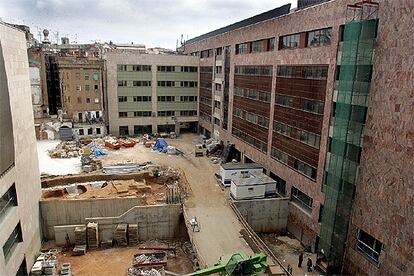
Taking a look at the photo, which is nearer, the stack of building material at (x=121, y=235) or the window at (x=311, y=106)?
the window at (x=311, y=106)

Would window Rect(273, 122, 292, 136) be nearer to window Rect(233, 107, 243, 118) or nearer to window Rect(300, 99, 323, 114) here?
window Rect(300, 99, 323, 114)

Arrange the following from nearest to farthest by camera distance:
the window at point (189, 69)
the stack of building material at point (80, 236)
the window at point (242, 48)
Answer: the stack of building material at point (80, 236) < the window at point (242, 48) < the window at point (189, 69)

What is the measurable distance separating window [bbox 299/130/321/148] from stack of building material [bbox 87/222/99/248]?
2164 centimetres

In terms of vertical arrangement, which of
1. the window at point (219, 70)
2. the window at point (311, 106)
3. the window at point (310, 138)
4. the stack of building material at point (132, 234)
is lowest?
the stack of building material at point (132, 234)

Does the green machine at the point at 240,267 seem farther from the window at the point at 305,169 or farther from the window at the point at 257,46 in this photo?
the window at the point at 257,46

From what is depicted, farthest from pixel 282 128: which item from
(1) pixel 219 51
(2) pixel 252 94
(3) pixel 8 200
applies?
(3) pixel 8 200

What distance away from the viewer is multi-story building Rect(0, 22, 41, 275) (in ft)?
73.0

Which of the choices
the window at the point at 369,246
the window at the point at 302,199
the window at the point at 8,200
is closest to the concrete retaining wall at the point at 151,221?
the window at the point at 8,200

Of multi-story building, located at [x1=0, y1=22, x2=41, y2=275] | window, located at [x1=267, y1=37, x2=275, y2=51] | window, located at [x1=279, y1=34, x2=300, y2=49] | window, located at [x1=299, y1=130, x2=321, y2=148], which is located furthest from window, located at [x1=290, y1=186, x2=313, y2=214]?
multi-story building, located at [x1=0, y1=22, x2=41, y2=275]

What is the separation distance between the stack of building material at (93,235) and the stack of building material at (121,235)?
1869mm

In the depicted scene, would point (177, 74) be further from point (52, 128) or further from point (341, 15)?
point (341, 15)

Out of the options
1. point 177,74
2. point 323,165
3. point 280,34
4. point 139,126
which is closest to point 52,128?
point 139,126

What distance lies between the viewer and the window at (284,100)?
1288 inches

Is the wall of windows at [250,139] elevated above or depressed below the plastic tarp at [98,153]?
above
